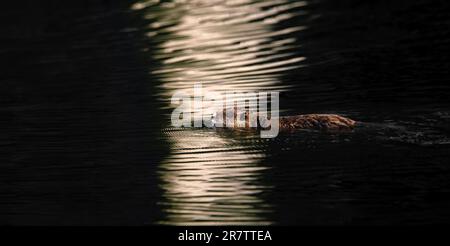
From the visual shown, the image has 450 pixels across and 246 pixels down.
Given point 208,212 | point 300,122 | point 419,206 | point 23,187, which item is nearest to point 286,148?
point 300,122

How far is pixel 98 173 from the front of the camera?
20.2 feet

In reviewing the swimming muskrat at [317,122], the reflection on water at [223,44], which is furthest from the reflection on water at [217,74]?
the swimming muskrat at [317,122]

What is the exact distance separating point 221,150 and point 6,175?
1967mm

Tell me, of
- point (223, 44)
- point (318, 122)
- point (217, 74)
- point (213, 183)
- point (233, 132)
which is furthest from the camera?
point (223, 44)

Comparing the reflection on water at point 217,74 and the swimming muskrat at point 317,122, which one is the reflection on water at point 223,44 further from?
the swimming muskrat at point 317,122

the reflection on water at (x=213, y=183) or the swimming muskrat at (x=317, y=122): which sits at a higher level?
the swimming muskrat at (x=317, y=122)

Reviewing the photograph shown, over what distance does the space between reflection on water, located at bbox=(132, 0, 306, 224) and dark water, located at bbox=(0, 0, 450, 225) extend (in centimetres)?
2

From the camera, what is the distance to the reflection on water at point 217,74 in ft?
17.1

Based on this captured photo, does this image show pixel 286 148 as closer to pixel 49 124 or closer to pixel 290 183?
pixel 290 183

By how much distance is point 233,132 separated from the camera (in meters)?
6.58

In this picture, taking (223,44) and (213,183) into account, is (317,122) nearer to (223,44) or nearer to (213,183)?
(213,183)

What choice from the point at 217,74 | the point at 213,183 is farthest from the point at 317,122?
the point at 217,74

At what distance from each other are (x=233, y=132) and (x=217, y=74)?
1.80 meters

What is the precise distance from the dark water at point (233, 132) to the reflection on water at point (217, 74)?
0.02 meters
